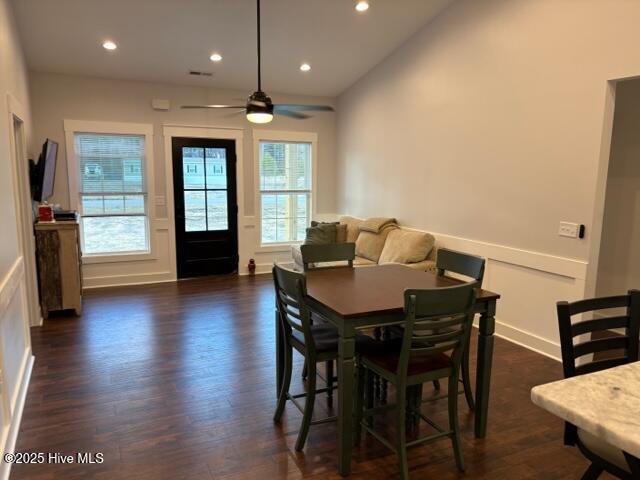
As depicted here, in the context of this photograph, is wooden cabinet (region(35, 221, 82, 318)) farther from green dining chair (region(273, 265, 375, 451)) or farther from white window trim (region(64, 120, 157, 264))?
green dining chair (region(273, 265, 375, 451))

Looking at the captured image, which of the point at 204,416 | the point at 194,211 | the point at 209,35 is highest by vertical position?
the point at 209,35

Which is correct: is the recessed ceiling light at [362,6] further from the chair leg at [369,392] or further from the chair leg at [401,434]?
the chair leg at [401,434]

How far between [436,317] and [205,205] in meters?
5.06

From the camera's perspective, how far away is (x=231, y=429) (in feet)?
8.47

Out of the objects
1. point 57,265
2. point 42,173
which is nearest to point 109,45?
point 42,173

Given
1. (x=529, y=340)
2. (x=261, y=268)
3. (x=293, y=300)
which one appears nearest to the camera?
(x=293, y=300)

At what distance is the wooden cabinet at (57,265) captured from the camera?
454 cm

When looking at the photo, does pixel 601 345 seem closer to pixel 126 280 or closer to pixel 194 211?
pixel 194 211

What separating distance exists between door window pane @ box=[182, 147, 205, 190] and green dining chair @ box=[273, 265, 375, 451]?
4.22m

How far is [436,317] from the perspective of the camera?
2.06 meters

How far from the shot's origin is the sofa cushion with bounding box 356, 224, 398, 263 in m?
5.49

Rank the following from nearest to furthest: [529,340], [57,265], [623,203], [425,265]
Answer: [529,340] < [623,203] < [57,265] < [425,265]

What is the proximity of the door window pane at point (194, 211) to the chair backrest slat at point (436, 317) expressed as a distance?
4.98 metres

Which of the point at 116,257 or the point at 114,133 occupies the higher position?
the point at 114,133
